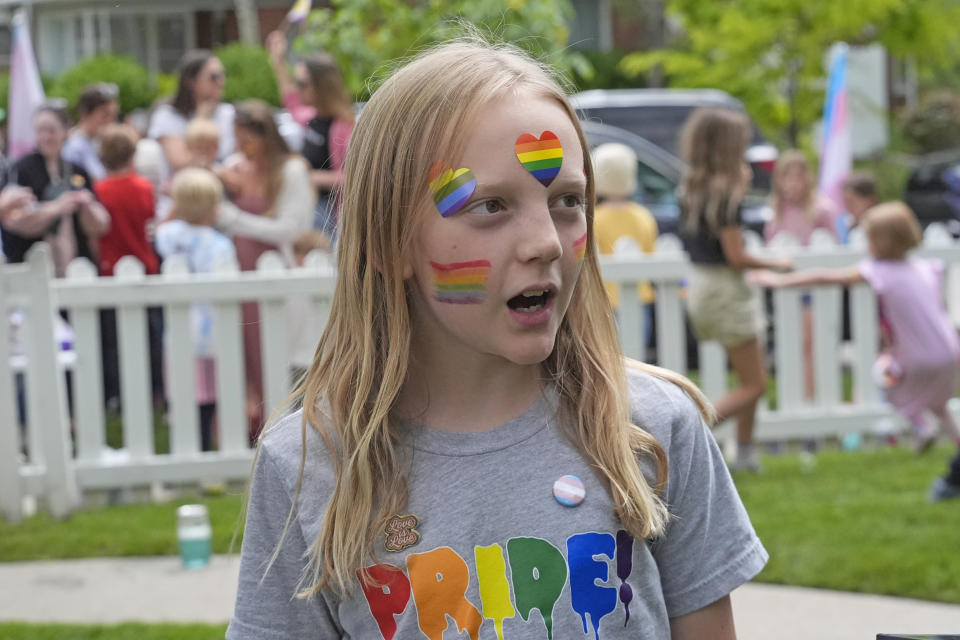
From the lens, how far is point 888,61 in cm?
3075

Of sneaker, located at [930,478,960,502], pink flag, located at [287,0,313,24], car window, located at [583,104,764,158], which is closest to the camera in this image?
sneaker, located at [930,478,960,502]

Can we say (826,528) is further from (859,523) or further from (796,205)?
(796,205)

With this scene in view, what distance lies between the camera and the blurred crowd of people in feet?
23.7

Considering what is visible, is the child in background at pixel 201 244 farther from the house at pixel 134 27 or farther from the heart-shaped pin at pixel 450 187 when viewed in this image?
the house at pixel 134 27

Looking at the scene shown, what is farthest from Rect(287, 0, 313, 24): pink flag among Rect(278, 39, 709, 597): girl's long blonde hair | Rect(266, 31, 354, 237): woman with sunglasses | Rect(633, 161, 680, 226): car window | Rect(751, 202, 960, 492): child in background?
Rect(278, 39, 709, 597): girl's long blonde hair

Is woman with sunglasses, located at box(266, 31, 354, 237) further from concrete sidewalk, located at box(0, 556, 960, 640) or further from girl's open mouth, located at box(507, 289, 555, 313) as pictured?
girl's open mouth, located at box(507, 289, 555, 313)

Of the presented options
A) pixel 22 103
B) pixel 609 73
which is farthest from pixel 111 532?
pixel 609 73

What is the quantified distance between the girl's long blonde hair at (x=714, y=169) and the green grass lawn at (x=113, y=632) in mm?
3146

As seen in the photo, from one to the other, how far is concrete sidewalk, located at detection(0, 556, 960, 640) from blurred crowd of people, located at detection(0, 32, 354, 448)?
1.60 meters

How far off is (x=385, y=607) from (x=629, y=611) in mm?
326

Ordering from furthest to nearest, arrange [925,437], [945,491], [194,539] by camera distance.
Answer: [925,437], [945,491], [194,539]

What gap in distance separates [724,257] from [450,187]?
498cm

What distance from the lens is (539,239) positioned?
178 cm

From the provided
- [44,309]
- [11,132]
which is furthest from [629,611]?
[11,132]
